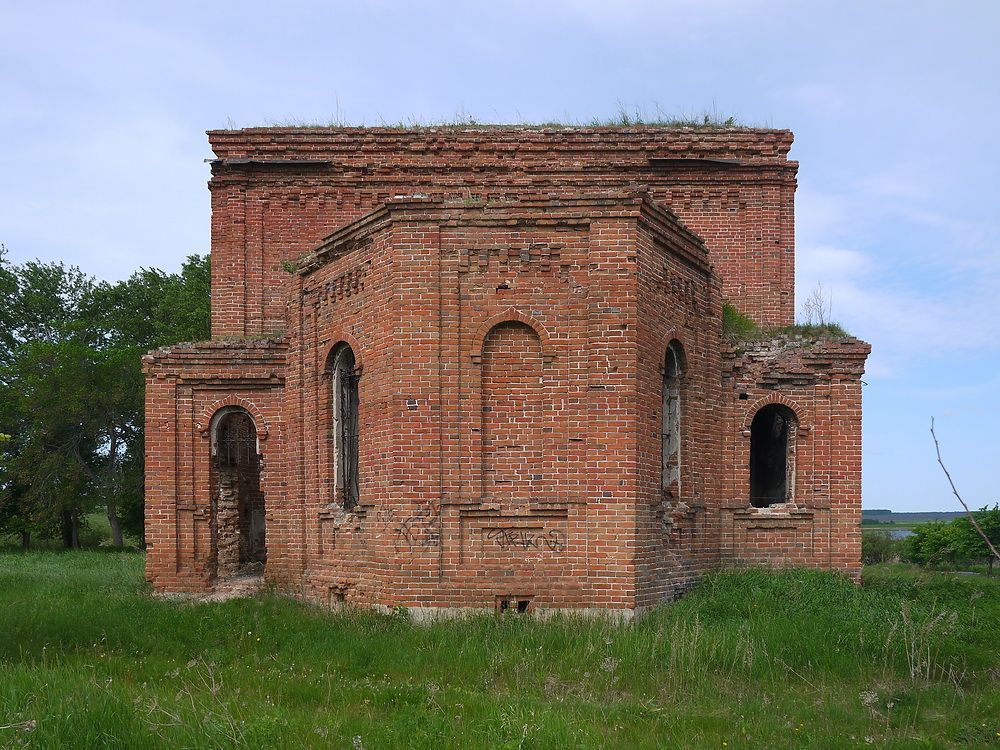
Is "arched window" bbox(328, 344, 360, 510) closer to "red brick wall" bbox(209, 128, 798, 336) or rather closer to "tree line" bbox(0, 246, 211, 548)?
"red brick wall" bbox(209, 128, 798, 336)

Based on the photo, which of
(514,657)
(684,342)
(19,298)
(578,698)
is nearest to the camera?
(578,698)

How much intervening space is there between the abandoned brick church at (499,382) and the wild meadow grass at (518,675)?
102cm

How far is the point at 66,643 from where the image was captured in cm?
938

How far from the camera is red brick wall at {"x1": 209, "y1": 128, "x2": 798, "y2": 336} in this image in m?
15.2

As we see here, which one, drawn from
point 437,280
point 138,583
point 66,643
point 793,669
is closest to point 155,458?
point 138,583

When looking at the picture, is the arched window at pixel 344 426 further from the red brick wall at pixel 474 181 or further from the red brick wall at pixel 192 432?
the red brick wall at pixel 474 181

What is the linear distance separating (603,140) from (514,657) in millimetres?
10007

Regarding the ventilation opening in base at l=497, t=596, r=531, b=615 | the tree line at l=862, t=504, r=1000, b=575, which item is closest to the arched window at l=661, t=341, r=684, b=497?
the ventilation opening in base at l=497, t=596, r=531, b=615

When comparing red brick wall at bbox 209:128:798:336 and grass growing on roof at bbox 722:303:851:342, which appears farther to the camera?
red brick wall at bbox 209:128:798:336

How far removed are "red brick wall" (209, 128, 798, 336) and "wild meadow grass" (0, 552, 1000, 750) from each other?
5.93 meters

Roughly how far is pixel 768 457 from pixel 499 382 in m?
5.94

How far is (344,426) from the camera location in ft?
40.3

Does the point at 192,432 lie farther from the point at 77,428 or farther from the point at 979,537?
the point at 979,537

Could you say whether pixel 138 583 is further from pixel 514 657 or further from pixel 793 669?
A: pixel 793 669
